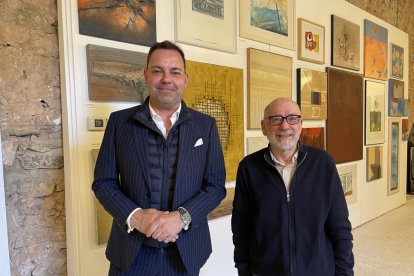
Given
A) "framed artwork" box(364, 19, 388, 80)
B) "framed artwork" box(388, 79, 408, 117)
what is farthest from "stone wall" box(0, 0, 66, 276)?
"framed artwork" box(388, 79, 408, 117)

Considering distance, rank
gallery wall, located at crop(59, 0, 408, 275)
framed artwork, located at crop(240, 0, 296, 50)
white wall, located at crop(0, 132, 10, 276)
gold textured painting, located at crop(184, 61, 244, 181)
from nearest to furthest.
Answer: white wall, located at crop(0, 132, 10, 276), gallery wall, located at crop(59, 0, 408, 275), gold textured painting, located at crop(184, 61, 244, 181), framed artwork, located at crop(240, 0, 296, 50)

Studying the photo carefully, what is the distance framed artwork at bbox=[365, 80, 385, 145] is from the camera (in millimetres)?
4523

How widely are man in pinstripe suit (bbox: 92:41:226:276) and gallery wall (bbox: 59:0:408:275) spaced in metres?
0.55

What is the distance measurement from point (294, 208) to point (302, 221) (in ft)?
0.20

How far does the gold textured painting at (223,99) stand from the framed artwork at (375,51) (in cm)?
265

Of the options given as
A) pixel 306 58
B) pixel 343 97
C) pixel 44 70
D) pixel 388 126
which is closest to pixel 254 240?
pixel 44 70

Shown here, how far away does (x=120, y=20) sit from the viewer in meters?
1.97

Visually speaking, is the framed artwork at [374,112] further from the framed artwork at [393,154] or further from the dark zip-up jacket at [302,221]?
the dark zip-up jacket at [302,221]

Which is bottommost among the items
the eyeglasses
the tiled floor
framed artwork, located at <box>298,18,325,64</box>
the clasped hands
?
the tiled floor

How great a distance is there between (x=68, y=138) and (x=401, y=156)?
5546 millimetres

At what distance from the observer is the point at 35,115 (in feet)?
5.59

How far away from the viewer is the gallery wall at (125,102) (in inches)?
69.9

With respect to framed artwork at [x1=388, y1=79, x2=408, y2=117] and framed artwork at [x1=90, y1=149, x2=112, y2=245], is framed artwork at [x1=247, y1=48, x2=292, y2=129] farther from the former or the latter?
framed artwork at [x1=388, y1=79, x2=408, y2=117]

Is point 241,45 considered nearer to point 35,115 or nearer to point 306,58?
point 306,58
